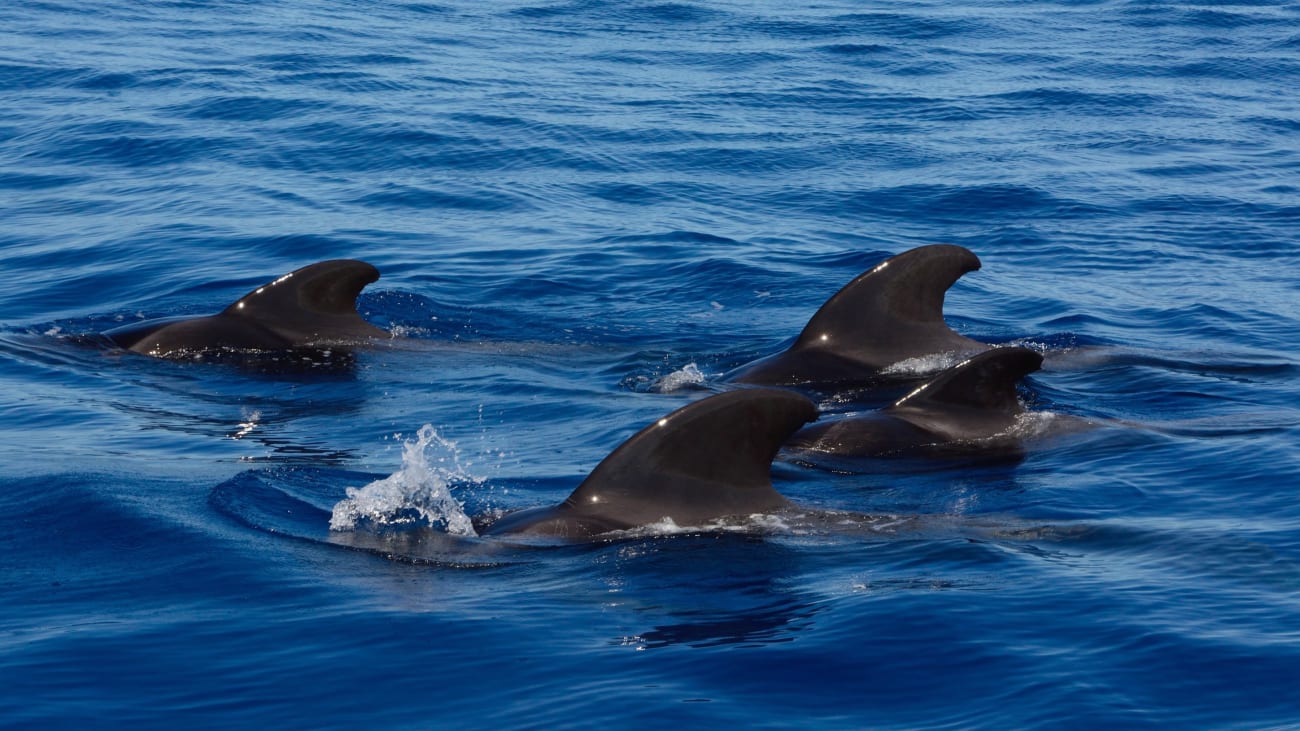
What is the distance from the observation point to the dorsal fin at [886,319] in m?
15.3

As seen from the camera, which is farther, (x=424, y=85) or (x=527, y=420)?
(x=424, y=85)

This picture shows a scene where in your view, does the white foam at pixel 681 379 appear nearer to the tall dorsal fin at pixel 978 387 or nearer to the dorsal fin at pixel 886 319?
the dorsal fin at pixel 886 319

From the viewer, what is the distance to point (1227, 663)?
8211 mm

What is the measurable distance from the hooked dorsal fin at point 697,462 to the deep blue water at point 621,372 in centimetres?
23

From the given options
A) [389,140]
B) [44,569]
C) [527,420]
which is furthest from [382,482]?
[389,140]

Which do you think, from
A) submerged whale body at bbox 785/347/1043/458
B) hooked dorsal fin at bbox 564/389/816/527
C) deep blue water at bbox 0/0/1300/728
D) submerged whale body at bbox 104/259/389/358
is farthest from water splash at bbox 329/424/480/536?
submerged whale body at bbox 104/259/389/358

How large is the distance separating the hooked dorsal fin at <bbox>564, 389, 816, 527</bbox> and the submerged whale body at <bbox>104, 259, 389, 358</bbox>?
6.61 m

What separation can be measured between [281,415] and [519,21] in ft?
92.9

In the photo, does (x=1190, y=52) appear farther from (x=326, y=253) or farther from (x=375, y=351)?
(x=375, y=351)

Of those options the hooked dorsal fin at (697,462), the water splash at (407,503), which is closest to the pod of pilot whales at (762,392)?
the hooked dorsal fin at (697,462)

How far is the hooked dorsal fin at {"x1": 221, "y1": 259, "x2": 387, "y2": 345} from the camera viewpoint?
53.7 feet

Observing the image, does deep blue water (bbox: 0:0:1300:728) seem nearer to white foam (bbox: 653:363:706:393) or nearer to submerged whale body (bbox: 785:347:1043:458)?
white foam (bbox: 653:363:706:393)

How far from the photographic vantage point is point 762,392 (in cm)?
995

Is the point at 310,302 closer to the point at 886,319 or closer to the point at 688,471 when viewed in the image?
the point at 886,319
